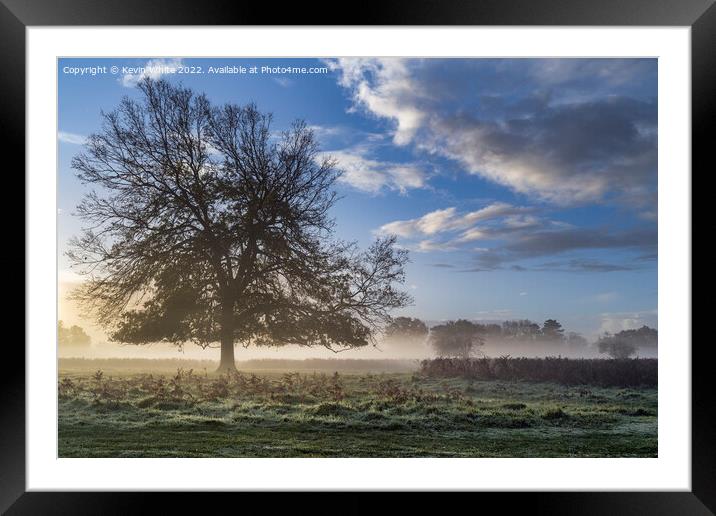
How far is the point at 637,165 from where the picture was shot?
348 cm

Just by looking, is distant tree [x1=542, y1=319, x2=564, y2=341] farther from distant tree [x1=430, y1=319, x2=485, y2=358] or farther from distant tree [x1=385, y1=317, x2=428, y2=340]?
distant tree [x1=385, y1=317, x2=428, y2=340]

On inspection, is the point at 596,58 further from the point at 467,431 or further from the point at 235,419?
the point at 235,419

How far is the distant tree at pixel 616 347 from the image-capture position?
3484 millimetres

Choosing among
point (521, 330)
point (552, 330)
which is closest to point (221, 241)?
point (521, 330)

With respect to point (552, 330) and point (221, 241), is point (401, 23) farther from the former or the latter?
point (552, 330)

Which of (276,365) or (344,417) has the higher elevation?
(276,365)

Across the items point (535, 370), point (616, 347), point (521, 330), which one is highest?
point (521, 330)

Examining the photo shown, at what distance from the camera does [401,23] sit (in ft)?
8.66

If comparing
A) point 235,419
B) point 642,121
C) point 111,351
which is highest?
point 642,121

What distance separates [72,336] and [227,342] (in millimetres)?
1113

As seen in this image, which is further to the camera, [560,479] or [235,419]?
[235,419]
